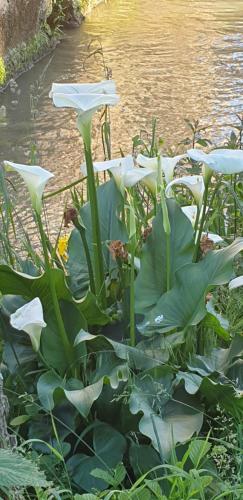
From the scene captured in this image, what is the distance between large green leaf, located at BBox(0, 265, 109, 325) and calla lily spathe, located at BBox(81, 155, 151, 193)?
287 millimetres

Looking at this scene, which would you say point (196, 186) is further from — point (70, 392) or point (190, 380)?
point (70, 392)

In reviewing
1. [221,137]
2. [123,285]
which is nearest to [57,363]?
[123,285]

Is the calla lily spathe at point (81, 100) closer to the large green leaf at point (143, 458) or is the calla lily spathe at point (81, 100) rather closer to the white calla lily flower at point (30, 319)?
the white calla lily flower at point (30, 319)

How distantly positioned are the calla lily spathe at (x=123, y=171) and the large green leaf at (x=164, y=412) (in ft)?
1.58

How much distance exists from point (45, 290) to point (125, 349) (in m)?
0.24

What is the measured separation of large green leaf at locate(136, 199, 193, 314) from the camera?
6.16 feet

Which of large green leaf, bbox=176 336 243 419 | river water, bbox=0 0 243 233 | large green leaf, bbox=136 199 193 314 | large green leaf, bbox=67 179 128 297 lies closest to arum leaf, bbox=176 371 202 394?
large green leaf, bbox=176 336 243 419

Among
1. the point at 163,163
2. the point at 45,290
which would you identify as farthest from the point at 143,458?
the point at 163,163

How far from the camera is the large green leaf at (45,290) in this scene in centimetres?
176

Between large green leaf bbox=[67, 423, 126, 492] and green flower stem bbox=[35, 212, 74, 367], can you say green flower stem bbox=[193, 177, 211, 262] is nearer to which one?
green flower stem bbox=[35, 212, 74, 367]

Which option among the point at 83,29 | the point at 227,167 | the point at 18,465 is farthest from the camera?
the point at 83,29

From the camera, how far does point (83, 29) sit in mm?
10258

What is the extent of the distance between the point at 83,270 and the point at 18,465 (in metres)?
1.23

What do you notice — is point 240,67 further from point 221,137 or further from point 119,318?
point 119,318
